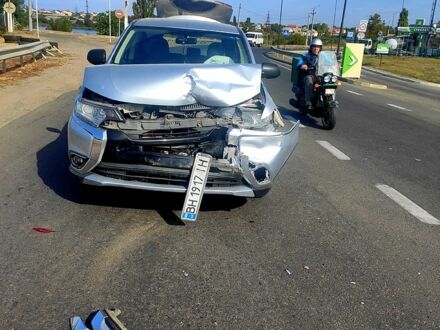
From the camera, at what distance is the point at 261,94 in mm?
5137

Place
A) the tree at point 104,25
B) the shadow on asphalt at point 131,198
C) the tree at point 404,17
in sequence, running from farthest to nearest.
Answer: the tree at point 404,17 → the tree at point 104,25 → the shadow on asphalt at point 131,198

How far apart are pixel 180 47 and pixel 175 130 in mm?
2280

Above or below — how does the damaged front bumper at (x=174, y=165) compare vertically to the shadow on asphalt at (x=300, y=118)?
above

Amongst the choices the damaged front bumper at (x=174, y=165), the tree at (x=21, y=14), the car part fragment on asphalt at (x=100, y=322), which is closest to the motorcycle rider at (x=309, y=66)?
the damaged front bumper at (x=174, y=165)

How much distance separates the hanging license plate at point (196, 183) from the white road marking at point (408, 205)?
2270 millimetres

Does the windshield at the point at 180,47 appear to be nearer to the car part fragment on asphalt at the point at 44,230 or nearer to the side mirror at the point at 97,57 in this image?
the side mirror at the point at 97,57

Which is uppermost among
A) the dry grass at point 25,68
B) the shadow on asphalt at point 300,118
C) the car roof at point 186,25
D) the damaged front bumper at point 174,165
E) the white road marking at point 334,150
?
the car roof at point 186,25

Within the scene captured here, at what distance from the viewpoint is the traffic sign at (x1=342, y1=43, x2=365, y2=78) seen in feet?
87.1

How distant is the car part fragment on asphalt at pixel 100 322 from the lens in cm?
297

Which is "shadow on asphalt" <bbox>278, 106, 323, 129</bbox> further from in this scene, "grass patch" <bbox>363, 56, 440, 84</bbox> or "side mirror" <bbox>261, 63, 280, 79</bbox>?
"grass patch" <bbox>363, 56, 440, 84</bbox>

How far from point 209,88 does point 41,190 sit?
6.76 ft

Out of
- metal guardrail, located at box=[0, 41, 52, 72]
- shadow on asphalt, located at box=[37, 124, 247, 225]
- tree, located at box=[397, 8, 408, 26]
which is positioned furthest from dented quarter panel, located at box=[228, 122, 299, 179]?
tree, located at box=[397, 8, 408, 26]

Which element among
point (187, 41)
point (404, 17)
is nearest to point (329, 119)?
point (187, 41)

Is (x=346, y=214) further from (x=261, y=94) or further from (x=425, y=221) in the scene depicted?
(x=261, y=94)
